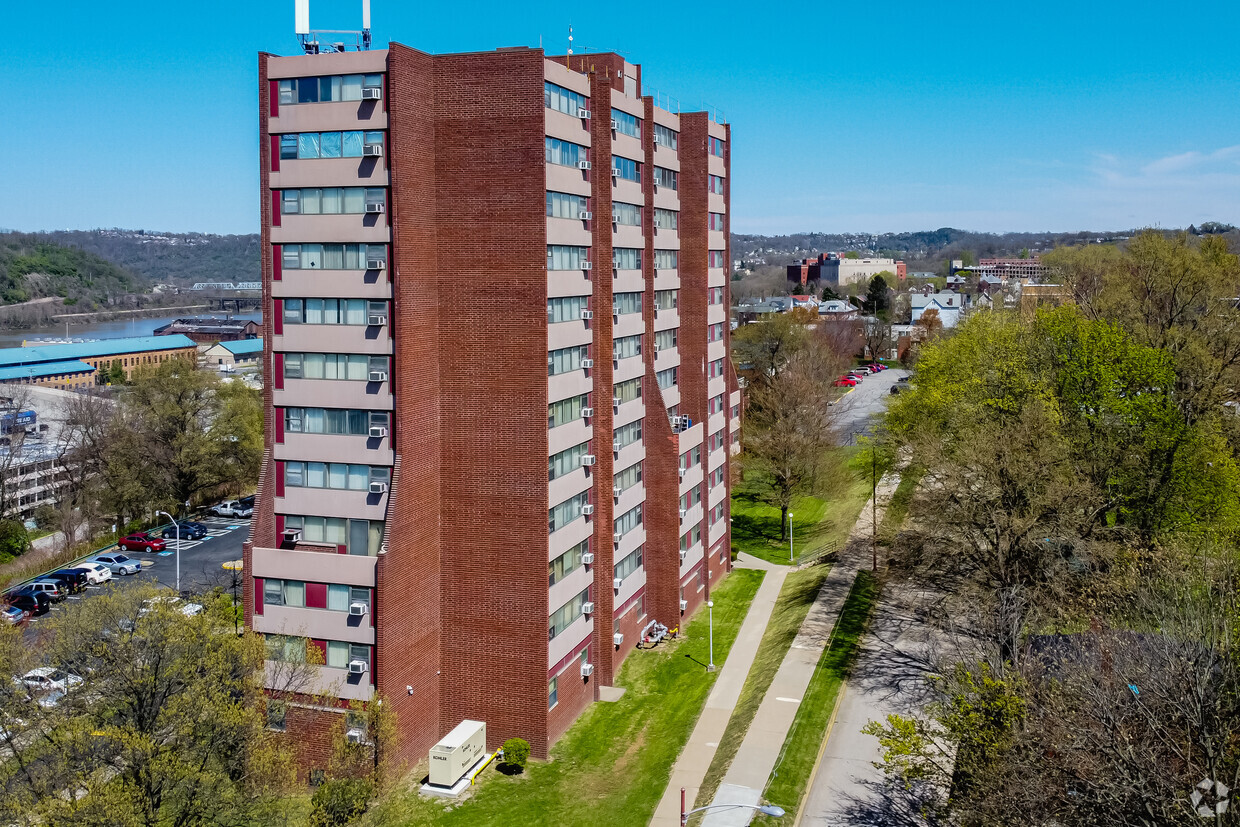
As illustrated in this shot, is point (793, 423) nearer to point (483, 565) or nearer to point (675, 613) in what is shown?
point (675, 613)

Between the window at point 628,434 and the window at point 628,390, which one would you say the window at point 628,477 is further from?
the window at point 628,390

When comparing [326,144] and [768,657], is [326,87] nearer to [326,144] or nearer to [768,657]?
[326,144]

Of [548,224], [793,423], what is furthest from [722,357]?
[548,224]

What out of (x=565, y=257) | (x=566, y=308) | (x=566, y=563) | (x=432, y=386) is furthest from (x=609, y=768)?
(x=565, y=257)

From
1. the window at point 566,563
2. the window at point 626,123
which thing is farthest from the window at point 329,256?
the window at point 626,123

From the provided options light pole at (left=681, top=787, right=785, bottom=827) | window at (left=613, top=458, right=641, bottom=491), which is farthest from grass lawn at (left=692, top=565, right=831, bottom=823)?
window at (left=613, top=458, right=641, bottom=491)
